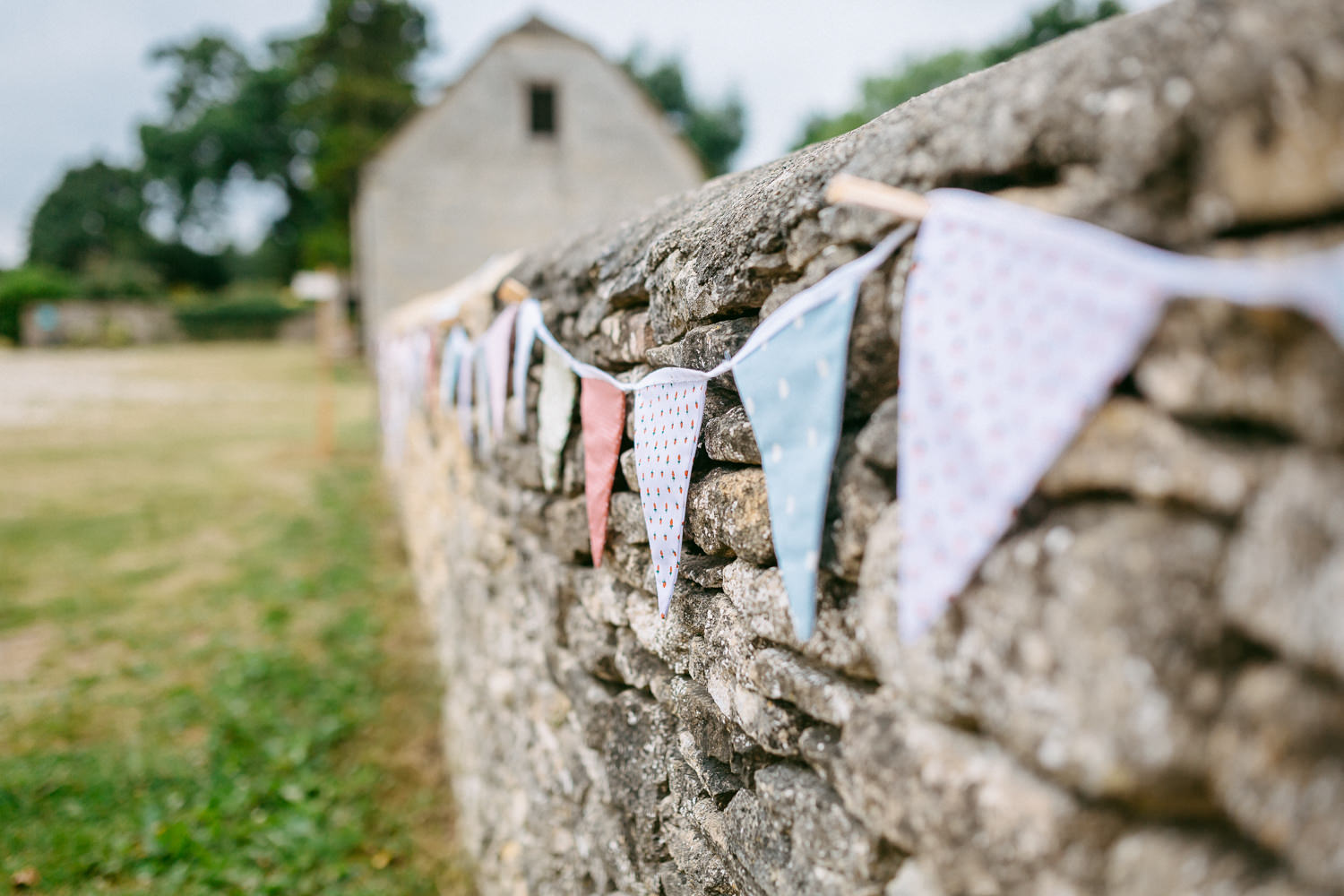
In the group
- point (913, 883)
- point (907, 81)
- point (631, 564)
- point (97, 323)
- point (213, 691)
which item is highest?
point (907, 81)

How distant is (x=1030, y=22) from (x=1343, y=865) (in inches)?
999

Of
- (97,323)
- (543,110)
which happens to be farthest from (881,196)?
(97,323)

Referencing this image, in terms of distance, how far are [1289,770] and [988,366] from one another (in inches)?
18.1

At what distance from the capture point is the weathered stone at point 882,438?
106 cm

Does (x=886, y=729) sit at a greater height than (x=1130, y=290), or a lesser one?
lesser

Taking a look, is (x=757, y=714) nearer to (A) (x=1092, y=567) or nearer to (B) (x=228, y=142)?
(A) (x=1092, y=567)

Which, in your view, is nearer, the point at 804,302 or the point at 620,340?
the point at 804,302

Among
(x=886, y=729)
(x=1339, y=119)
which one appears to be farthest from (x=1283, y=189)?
(x=886, y=729)

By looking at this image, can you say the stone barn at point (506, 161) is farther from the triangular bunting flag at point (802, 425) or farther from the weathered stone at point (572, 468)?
the triangular bunting flag at point (802, 425)

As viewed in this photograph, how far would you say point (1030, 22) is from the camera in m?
21.4

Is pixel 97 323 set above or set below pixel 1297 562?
above

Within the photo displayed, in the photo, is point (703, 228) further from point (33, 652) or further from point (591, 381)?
point (33, 652)

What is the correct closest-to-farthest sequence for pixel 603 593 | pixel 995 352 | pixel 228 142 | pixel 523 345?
pixel 995 352
pixel 603 593
pixel 523 345
pixel 228 142

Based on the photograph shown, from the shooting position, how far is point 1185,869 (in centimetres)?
77
